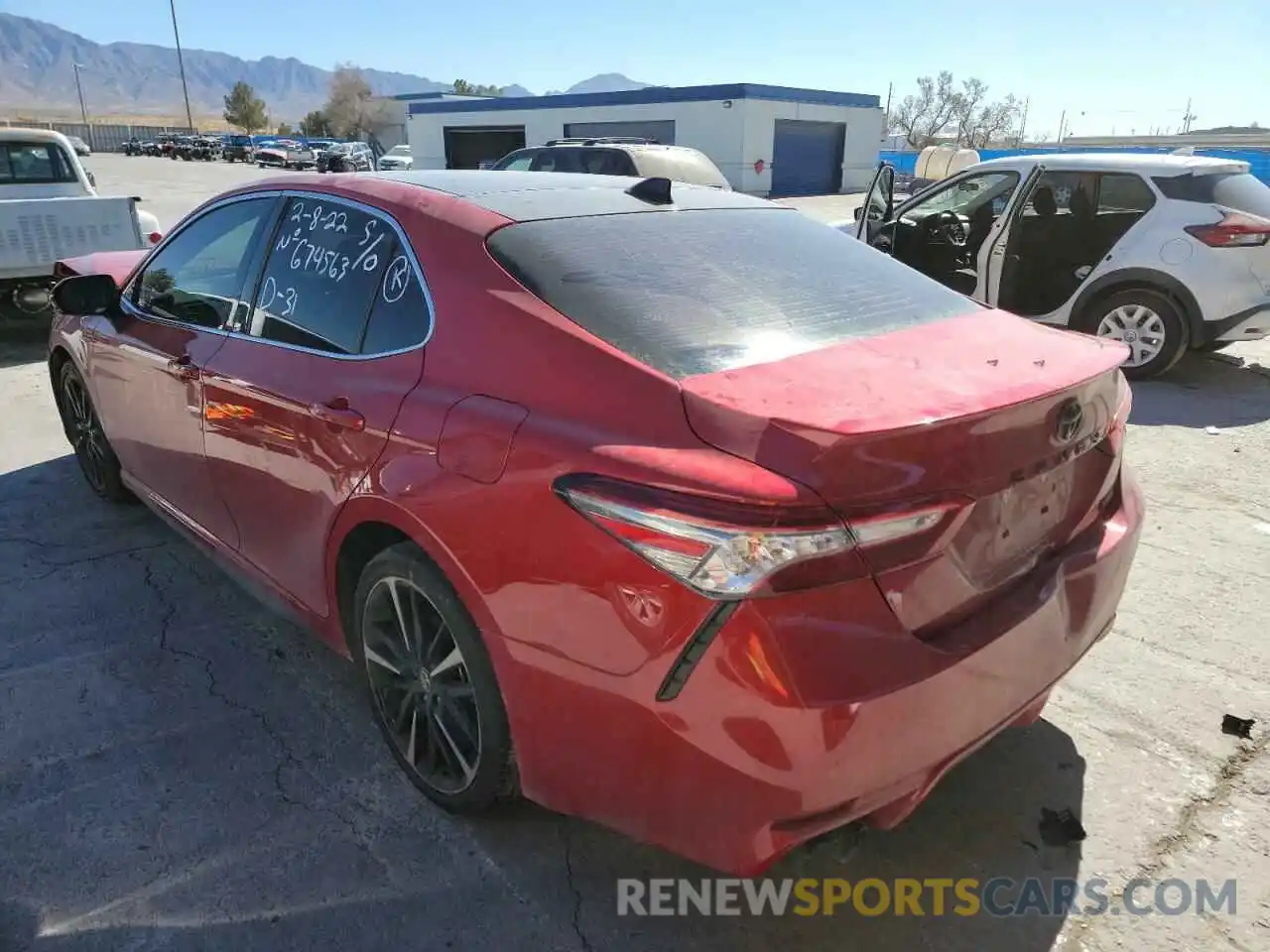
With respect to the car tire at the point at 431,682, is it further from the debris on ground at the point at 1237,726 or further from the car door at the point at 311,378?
the debris on ground at the point at 1237,726

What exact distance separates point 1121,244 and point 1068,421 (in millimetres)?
6062

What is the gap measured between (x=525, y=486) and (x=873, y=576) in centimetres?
75

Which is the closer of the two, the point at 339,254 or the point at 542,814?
the point at 542,814

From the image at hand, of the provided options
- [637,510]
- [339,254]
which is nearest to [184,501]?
[339,254]

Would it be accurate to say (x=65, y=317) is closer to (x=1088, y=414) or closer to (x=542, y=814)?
(x=542, y=814)

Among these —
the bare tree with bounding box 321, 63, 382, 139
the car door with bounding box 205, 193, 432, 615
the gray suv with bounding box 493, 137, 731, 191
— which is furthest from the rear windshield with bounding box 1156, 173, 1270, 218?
the bare tree with bounding box 321, 63, 382, 139

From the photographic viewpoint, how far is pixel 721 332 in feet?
7.34

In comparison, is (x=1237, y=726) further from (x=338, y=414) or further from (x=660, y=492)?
(x=338, y=414)

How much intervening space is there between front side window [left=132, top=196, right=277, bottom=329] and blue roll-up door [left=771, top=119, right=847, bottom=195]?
38.7m

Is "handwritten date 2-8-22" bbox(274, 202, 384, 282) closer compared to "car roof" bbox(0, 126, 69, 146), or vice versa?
"handwritten date 2-8-22" bbox(274, 202, 384, 282)

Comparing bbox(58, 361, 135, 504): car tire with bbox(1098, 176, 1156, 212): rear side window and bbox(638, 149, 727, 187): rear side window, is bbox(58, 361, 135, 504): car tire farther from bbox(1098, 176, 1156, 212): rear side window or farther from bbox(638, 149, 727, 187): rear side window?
bbox(638, 149, 727, 187): rear side window

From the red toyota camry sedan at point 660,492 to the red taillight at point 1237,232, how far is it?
5.10 m

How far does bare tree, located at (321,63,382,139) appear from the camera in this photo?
86044mm
